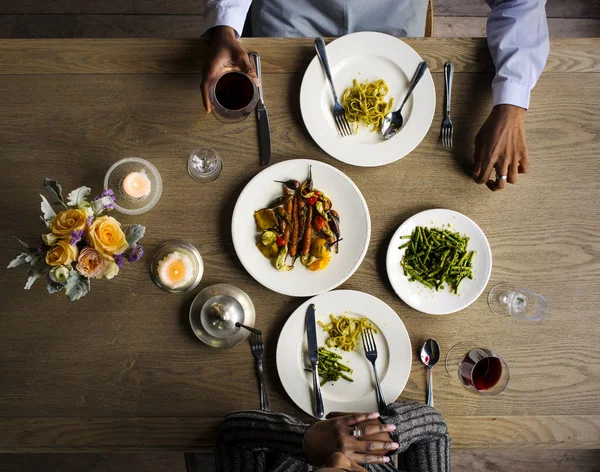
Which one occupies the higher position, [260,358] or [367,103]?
[367,103]

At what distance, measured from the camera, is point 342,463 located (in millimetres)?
1200

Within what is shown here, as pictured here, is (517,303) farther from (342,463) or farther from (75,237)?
(75,237)

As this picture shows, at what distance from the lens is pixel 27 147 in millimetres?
1429

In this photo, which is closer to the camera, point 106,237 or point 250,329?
point 106,237

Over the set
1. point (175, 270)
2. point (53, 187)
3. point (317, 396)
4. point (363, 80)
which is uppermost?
point (363, 80)

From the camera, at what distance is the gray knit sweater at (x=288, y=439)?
1.31 metres

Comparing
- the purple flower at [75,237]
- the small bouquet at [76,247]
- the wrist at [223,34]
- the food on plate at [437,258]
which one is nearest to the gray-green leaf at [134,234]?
the small bouquet at [76,247]

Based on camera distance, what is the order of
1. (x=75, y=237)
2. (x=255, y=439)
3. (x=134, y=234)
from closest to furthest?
(x=75, y=237) < (x=134, y=234) < (x=255, y=439)

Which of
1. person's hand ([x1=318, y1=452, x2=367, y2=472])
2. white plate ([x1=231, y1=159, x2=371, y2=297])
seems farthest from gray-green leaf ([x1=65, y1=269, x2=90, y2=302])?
person's hand ([x1=318, y1=452, x2=367, y2=472])

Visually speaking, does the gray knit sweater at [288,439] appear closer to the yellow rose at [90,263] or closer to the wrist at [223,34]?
the yellow rose at [90,263]

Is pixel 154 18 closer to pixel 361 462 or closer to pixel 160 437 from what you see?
pixel 160 437

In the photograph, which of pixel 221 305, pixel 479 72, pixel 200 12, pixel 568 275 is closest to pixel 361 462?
pixel 221 305

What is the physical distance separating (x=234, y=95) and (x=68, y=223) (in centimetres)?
54

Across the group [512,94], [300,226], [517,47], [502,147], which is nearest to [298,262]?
[300,226]
